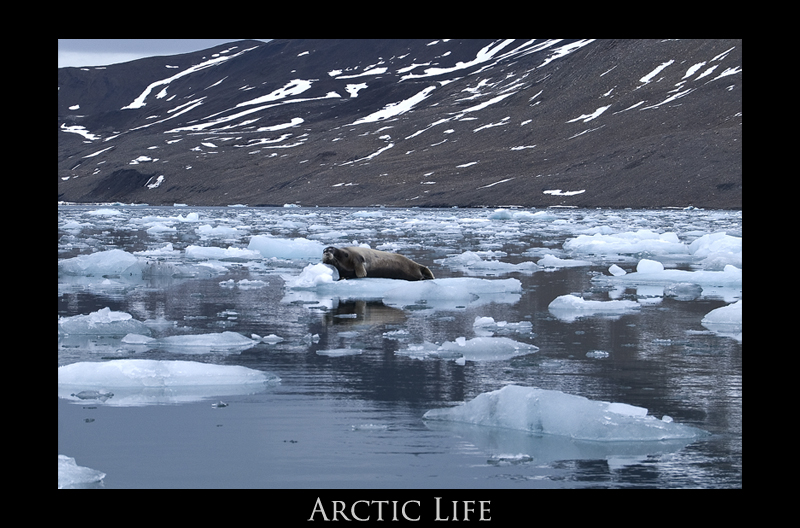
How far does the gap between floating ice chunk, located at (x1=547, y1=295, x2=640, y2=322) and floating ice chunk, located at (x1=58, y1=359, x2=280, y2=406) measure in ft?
16.5

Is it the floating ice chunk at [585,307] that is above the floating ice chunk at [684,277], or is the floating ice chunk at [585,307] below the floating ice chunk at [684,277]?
below

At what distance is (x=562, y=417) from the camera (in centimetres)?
565

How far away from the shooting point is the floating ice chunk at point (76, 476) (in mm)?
4562

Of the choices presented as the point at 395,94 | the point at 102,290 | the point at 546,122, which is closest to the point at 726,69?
the point at 546,122

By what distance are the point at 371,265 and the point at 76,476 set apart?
953 cm

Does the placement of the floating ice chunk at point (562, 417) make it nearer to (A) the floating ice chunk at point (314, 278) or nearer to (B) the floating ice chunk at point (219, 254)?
(A) the floating ice chunk at point (314, 278)

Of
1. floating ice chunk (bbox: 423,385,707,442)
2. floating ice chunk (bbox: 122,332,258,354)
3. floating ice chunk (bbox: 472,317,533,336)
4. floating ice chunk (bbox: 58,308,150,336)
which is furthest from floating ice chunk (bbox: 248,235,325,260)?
floating ice chunk (bbox: 423,385,707,442)

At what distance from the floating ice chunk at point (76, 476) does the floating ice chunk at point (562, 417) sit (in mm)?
2103

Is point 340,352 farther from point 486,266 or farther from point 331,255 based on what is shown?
point 486,266

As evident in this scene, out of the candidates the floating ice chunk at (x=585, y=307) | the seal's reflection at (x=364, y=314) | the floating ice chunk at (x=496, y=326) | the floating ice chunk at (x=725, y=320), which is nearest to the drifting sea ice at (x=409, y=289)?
the seal's reflection at (x=364, y=314)

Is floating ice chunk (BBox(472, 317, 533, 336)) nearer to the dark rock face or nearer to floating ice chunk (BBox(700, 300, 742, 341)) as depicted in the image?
floating ice chunk (BBox(700, 300, 742, 341))

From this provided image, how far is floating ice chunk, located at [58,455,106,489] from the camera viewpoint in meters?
4.56

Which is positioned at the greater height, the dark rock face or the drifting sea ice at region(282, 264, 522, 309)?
the dark rock face
